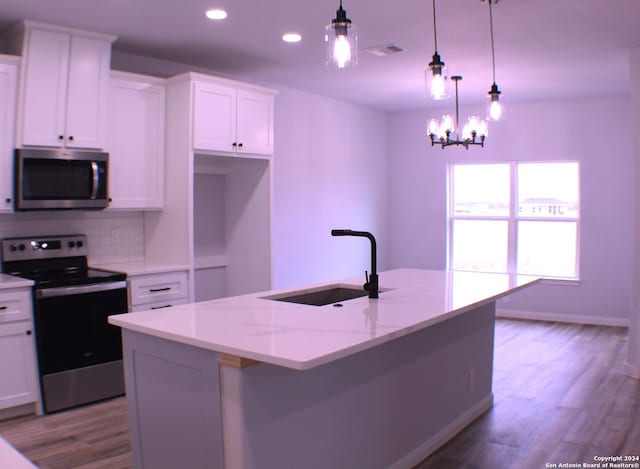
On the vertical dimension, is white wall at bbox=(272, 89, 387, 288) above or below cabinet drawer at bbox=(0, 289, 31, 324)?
above

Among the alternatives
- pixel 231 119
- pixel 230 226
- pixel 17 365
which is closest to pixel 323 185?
pixel 230 226

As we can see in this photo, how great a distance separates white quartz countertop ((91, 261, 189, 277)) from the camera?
13.2 ft

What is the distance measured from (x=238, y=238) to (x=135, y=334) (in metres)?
2.76

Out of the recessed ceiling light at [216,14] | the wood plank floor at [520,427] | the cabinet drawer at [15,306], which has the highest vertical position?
the recessed ceiling light at [216,14]

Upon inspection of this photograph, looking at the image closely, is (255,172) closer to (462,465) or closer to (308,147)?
(308,147)

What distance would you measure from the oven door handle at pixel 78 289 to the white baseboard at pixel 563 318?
4.74 metres

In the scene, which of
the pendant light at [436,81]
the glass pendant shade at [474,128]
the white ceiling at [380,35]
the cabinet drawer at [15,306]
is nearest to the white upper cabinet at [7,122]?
the white ceiling at [380,35]

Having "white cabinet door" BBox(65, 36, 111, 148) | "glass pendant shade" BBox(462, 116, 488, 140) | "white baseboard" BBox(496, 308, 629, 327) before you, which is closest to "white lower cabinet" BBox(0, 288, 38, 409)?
"white cabinet door" BBox(65, 36, 111, 148)

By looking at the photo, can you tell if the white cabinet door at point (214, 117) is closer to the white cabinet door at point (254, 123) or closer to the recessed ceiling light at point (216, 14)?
the white cabinet door at point (254, 123)

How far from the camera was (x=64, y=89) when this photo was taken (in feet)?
12.4

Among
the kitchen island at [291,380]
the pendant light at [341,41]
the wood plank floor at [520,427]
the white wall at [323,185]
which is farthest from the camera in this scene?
the white wall at [323,185]

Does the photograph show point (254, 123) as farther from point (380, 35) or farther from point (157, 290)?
point (157, 290)

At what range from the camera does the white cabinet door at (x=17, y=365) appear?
11.4ft

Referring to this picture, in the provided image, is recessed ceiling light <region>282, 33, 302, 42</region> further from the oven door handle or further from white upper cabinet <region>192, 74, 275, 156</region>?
the oven door handle
